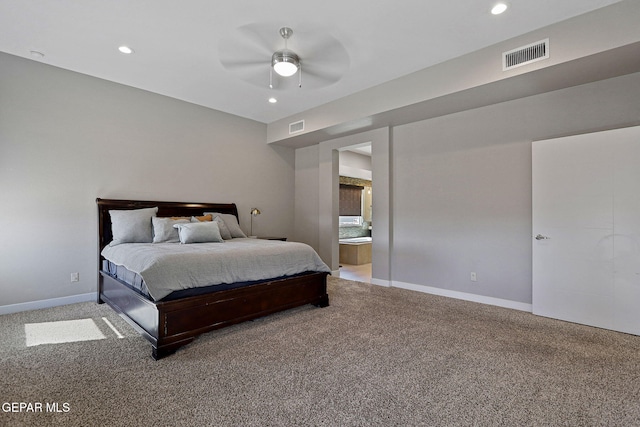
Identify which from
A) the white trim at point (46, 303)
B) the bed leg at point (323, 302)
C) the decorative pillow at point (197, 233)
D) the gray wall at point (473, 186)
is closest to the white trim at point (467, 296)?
the gray wall at point (473, 186)

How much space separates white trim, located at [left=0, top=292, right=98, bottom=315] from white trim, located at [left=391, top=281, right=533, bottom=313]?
14.1 feet

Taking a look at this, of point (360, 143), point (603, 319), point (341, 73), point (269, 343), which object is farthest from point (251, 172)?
point (603, 319)

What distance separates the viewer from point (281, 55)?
318 centimetres

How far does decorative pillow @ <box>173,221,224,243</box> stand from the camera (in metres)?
3.75

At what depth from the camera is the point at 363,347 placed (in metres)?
2.54

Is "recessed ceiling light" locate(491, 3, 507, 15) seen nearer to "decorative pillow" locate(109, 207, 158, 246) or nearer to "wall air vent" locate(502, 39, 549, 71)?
"wall air vent" locate(502, 39, 549, 71)

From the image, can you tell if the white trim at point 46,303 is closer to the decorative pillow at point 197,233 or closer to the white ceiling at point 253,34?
the decorative pillow at point 197,233

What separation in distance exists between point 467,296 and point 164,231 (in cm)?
413

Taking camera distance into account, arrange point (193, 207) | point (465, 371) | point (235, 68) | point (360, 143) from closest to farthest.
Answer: point (465, 371) → point (235, 68) → point (193, 207) → point (360, 143)

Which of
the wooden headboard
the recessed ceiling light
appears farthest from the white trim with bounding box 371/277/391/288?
the recessed ceiling light

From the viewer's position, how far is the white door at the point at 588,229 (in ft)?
9.42

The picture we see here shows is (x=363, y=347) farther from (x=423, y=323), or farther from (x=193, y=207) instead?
(x=193, y=207)

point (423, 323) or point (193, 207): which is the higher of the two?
point (193, 207)

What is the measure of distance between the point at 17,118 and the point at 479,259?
5.87 meters
